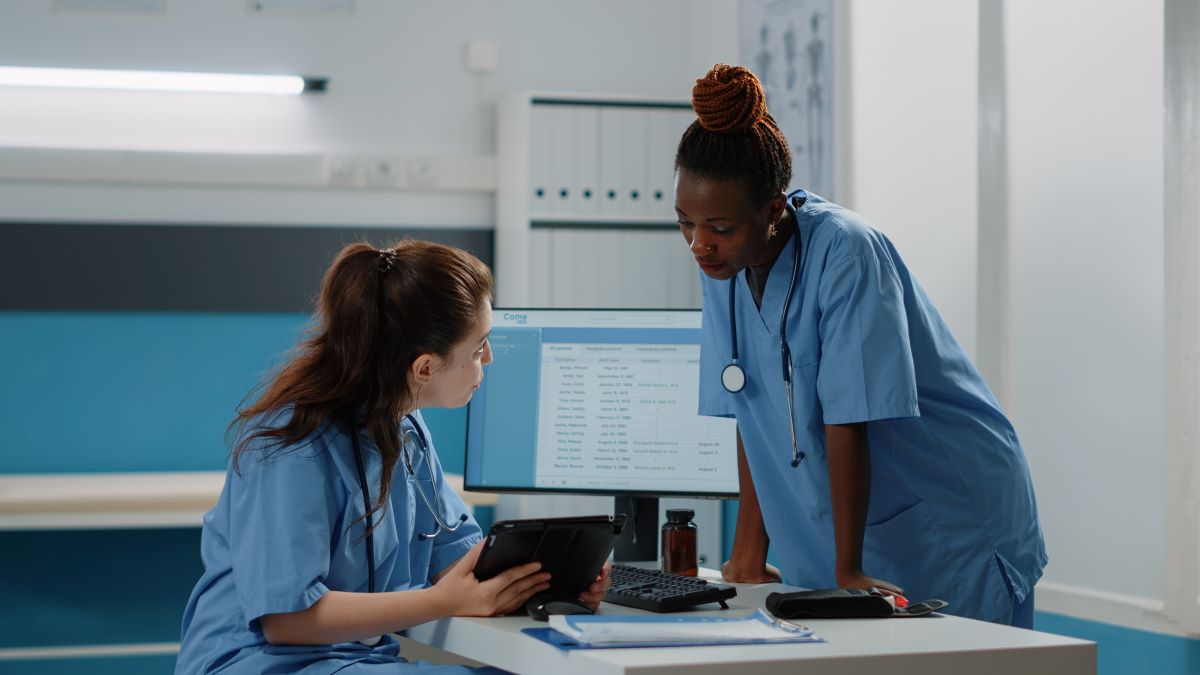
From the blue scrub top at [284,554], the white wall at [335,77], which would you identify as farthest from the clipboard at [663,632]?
the white wall at [335,77]

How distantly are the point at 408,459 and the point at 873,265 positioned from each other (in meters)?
0.61

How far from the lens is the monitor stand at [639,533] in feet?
6.26

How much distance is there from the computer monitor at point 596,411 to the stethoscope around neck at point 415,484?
0.81 ft

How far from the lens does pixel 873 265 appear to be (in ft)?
4.75

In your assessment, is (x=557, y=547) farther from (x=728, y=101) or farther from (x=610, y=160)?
(x=610, y=160)

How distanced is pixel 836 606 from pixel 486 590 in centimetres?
37

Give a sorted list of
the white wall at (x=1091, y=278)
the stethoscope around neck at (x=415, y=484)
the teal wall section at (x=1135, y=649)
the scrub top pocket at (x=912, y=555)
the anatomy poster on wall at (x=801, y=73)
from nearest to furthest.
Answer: the stethoscope around neck at (x=415, y=484)
the scrub top pocket at (x=912, y=555)
the teal wall section at (x=1135, y=649)
the white wall at (x=1091, y=278)
the anatomy poster on wall at (x=801, y=73)

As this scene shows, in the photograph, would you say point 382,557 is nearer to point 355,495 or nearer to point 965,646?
point 355,495

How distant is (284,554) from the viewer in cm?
131

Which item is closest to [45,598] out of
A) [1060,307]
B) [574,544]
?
[574,544]

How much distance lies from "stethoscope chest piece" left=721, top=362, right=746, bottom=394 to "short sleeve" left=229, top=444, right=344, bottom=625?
1.72 feet

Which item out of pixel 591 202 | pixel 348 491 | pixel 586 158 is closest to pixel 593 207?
pixel 591 202

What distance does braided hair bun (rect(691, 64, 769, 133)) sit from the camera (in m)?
1.44

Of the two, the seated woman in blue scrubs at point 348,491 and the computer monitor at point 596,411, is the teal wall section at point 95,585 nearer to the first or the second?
the computer monitor at point 596,411
